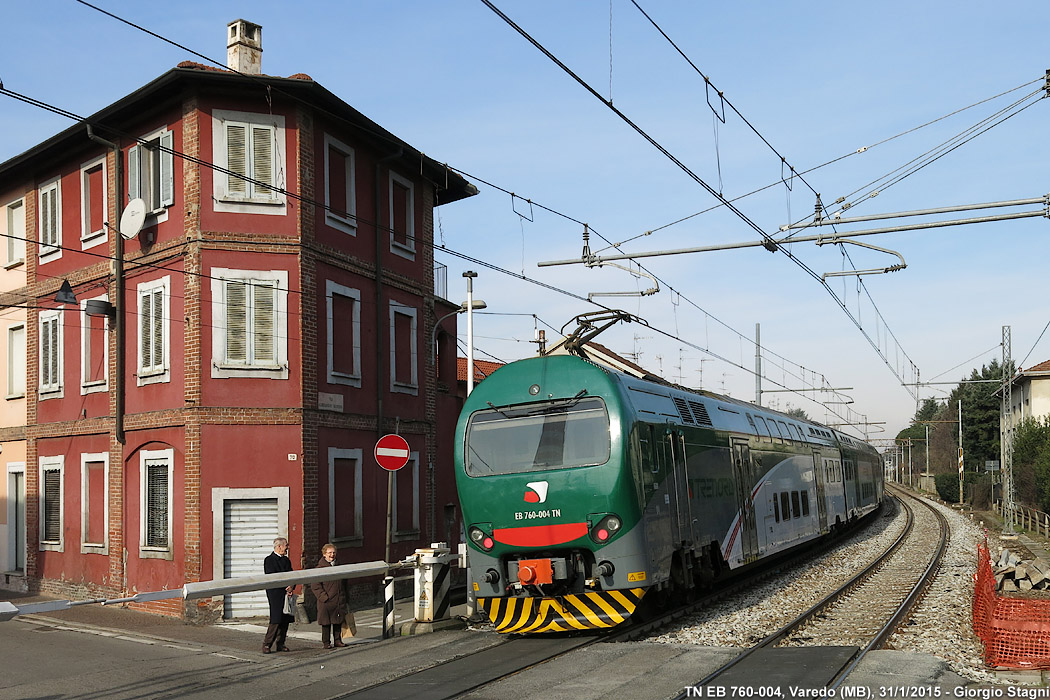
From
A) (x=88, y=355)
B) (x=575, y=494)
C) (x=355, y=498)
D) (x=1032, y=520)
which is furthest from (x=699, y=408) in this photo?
(x=1032, y=520)

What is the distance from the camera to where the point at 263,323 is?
1830cm

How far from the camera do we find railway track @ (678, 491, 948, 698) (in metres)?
10.2

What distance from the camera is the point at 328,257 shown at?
63.2 ft

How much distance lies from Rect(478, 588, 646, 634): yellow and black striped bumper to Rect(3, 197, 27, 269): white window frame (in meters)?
16.2

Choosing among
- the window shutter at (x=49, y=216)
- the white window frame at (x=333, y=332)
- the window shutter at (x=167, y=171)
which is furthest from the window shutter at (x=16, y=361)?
the white window frame at (x=333, y=332)

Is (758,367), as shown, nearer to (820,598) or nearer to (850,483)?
(850,483)

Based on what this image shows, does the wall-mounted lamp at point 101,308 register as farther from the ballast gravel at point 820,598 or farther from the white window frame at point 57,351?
the ballast gravel at point 820,598

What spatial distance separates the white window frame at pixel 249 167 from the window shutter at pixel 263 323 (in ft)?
4.75

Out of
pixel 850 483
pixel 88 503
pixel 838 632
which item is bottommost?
pixel 838 632

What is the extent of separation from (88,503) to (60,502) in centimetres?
132

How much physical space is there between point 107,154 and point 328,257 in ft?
17.3

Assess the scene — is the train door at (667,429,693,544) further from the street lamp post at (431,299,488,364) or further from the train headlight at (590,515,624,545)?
the street lamp post at (431,299,488,364)

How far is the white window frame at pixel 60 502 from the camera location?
21.4 metres

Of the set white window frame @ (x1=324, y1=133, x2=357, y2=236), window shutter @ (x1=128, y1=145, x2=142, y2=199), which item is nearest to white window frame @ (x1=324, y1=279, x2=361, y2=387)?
white window frame @ (x1=324, y1=133, x2=357, y2=236)
